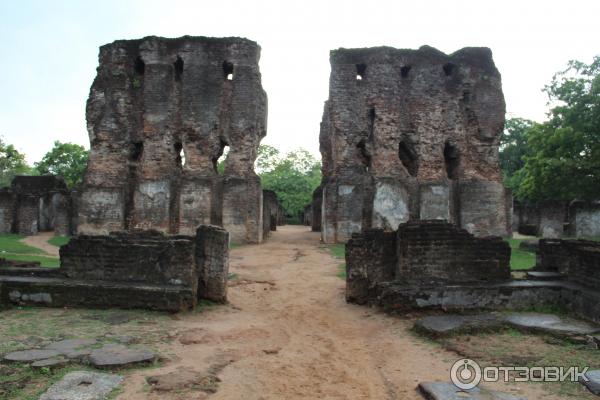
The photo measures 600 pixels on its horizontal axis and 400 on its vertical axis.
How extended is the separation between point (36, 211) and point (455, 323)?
69.3ft

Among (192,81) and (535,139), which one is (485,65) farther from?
(192,81)

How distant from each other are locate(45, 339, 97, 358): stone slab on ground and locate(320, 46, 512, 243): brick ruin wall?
46.6ft

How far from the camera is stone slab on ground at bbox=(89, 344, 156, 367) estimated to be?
4.46 m

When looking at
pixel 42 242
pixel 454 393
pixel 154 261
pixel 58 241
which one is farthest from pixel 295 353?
pixel 42 242

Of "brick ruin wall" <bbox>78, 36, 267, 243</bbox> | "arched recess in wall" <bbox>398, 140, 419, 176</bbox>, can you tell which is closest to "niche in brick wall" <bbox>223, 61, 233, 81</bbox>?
"brick ruin wall" <bbox>78, 36, 267, 243</bbox>

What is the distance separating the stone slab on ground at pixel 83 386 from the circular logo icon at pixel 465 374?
9.83 ft

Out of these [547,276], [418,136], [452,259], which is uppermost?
[418,136]

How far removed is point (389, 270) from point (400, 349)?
250cm

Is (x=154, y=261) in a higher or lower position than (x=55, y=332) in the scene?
higher

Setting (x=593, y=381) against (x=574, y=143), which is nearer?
(x=593, y=381)

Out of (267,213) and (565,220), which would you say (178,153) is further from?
(565,220)

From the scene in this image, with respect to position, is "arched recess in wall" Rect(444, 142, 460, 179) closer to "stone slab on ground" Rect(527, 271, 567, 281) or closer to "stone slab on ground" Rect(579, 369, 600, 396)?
"stone slab on ground" Rect(527, 271, 567, 281)

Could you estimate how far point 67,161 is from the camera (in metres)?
33.4

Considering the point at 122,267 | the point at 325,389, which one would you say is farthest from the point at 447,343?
the point at 122,267
